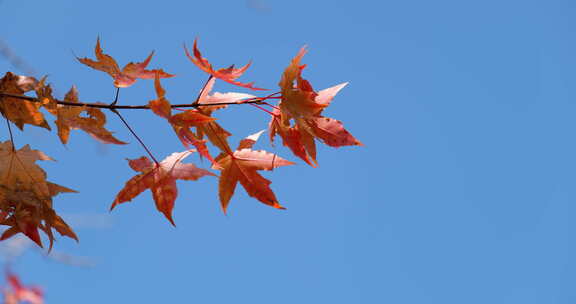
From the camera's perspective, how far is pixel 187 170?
3.95 ft

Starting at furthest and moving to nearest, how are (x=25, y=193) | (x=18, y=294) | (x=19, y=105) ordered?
(x=18, y=294) < (x=25, y=193) < (x=19, y=105)

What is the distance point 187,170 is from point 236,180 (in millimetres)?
111

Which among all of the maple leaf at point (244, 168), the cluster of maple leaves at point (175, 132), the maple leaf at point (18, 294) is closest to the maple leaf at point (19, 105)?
the cluster of maple leaves at point (175, 132)

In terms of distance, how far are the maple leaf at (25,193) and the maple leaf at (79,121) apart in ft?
0.48

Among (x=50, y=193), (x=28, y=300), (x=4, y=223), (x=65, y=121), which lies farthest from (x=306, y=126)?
(x=28, y=300)

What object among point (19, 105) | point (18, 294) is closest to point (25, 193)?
point (19, 105)

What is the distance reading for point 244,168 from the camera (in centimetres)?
120

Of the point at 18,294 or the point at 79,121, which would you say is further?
the point at 18,294

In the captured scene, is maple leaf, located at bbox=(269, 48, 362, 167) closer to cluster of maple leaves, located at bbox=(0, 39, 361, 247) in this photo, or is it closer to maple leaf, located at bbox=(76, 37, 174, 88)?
cluster of maple leaves, located at bbox=(0, 39, 361, 247)

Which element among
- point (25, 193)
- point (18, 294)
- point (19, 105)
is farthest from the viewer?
point (18, 294)

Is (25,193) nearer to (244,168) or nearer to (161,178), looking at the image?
(161,178)

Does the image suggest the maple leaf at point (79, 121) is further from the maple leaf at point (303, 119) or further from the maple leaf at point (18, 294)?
the maple leaf at point (18, 294)

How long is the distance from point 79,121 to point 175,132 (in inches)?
7.3

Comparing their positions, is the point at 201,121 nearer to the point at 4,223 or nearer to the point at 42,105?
the point at 42,105
